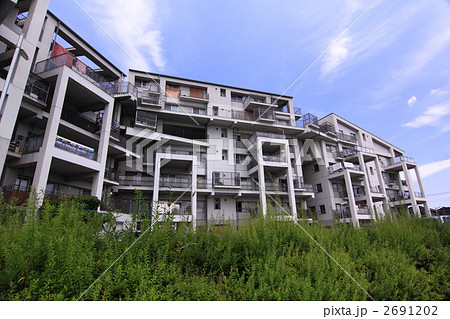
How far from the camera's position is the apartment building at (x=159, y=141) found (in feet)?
44.0

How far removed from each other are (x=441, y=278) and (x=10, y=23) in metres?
21.3

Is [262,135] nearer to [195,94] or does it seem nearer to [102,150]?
[195,94]

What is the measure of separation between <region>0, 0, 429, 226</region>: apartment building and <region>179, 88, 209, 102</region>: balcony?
120mm

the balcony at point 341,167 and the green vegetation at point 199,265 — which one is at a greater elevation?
the balcony at point 341,167

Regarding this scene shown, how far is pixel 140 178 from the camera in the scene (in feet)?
68.1

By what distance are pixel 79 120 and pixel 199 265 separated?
17.9 metres

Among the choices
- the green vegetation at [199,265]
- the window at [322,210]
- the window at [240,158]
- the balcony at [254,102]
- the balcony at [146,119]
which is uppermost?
the balcony at [254,102]

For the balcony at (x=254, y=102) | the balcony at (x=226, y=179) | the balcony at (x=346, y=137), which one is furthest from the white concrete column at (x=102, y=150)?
the balcony at (x=346, y=137)

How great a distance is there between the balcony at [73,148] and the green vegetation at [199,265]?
10483 mm

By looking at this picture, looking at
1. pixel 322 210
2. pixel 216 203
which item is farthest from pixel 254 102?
pixel 322 210

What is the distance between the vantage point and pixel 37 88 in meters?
14.1

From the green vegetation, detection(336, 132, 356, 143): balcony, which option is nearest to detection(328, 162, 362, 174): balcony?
detection(336, 132, 356, 143): balcony

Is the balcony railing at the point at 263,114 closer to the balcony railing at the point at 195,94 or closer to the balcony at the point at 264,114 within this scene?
the balcony at the point at 264,114
